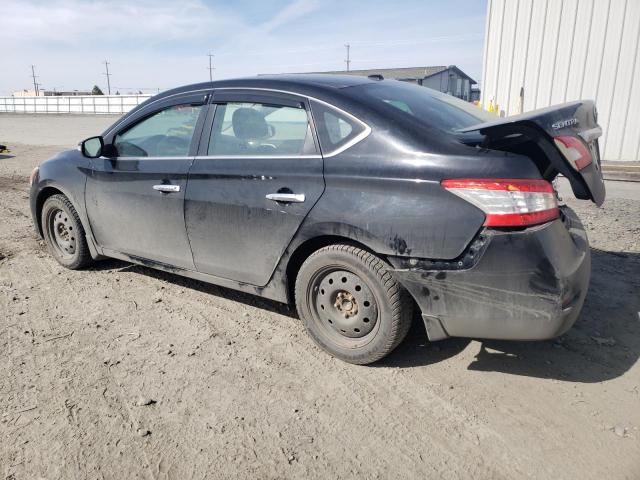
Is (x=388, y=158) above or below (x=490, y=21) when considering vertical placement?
below

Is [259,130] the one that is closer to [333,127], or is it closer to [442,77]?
[333,127]

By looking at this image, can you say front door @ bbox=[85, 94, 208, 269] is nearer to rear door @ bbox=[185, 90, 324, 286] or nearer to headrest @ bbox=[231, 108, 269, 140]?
rear door @ bbox=[185, 90, 324, 286]

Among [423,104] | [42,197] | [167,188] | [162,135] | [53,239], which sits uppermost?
[423,104]

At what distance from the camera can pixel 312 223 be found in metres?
2.98

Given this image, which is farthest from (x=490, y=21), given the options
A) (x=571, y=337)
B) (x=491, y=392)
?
(x=491, y=392)

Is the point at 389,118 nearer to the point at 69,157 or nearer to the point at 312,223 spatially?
the point at 312,223

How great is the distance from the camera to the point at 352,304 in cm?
305

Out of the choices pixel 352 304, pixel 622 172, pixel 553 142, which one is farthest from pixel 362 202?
pixel 622 172

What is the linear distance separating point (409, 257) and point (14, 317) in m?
3.03

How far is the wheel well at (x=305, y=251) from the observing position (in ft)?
9.65

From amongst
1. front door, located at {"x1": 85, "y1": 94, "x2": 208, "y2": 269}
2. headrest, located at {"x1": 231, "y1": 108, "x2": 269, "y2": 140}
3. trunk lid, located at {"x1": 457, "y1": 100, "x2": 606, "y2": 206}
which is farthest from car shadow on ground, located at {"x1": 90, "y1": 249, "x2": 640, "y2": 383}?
headrest, located at {"x1": 231, "y1": 108, "x2": 269, "y2": 140}

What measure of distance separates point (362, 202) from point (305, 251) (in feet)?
1.98

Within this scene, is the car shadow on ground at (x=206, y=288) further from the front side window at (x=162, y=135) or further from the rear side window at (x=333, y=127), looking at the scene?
the rear side window at (x=333, y=127)

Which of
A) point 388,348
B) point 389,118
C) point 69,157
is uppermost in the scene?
point 389,118
